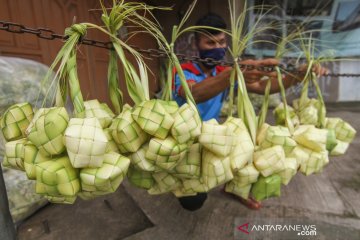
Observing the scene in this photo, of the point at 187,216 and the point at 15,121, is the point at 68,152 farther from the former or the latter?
the point at 187,216

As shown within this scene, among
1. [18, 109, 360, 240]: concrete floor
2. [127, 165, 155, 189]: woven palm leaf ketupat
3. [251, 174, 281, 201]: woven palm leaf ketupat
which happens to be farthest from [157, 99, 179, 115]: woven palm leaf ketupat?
[18, 109, 360, 240]: concrete floor

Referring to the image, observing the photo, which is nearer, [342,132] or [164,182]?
[164,182]

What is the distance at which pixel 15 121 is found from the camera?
752 millimetres

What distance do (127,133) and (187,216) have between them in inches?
59.0

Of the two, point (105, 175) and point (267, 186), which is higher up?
point (105, 175)

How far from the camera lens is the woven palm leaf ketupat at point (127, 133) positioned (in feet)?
2.33

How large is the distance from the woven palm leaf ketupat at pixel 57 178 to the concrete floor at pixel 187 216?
127cm

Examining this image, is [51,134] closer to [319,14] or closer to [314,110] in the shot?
[314,110]

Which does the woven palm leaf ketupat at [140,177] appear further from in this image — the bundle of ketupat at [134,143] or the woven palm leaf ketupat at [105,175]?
the woven palm leaf ketupat at [105,175]

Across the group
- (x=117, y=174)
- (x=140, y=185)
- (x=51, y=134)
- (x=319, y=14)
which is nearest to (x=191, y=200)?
(x=140, y=185)

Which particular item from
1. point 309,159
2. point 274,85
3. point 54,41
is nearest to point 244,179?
point 309,159

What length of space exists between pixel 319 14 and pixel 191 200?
18.7ft

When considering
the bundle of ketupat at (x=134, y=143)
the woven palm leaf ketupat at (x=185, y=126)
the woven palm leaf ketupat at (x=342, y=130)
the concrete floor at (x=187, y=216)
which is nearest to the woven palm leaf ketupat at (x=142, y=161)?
the bundle of ketupat at (x=134, y=143)

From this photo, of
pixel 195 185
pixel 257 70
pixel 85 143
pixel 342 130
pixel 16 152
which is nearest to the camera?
pixel 85 143
